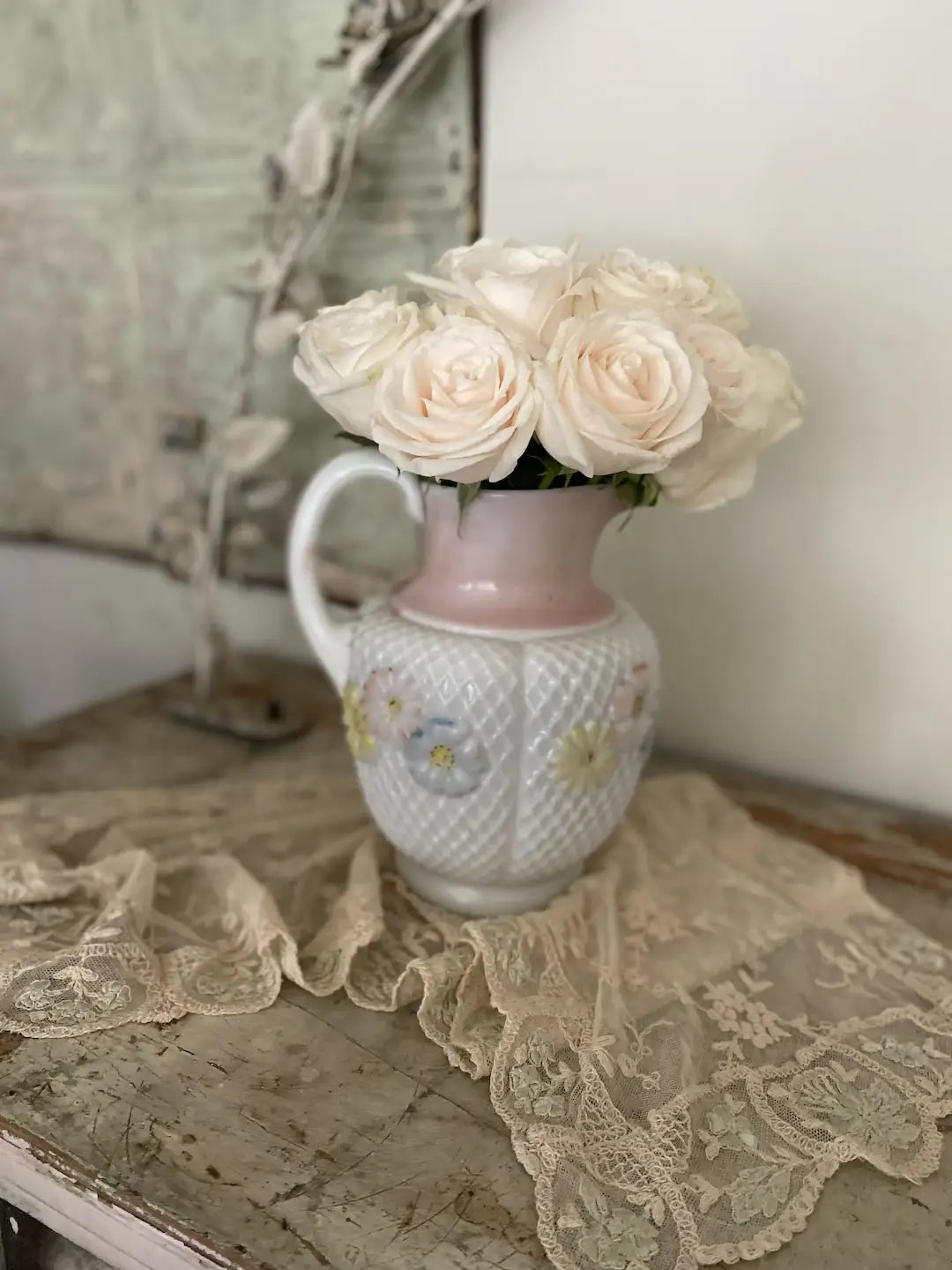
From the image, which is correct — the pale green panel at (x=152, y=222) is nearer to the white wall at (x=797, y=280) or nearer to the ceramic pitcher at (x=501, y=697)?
the white wall at (x=797, y=280)

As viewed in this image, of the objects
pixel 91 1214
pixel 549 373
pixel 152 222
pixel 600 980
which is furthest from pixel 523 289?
pixel 152 222

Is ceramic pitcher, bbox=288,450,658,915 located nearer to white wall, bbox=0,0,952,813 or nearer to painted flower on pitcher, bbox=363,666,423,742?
painted flower on pitcher, bbox=363,666,423,742

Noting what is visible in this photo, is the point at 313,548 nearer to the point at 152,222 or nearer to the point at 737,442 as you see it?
the point at 737,442

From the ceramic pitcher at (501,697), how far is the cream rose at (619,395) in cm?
8

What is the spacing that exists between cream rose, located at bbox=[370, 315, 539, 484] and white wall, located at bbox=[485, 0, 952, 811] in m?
0.38

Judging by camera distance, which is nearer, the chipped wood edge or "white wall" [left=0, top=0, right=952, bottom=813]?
the chipped wood edge

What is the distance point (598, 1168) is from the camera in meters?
0.51

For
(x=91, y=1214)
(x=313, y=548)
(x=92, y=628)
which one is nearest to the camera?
(x=91, y=1214)

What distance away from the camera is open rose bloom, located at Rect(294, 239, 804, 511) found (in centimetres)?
58

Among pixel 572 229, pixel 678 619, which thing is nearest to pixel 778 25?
pixel 572 229

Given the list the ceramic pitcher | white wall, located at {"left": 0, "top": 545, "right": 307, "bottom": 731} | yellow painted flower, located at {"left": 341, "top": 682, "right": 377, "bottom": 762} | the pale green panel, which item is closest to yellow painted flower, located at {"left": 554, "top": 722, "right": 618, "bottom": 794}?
the ceramic pitcher

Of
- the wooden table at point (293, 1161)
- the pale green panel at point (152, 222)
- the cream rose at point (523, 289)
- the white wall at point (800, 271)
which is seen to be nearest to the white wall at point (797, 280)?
the white wall at point (800, 271)

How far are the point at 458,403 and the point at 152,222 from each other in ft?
2.41

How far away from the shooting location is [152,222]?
45.0 inches
